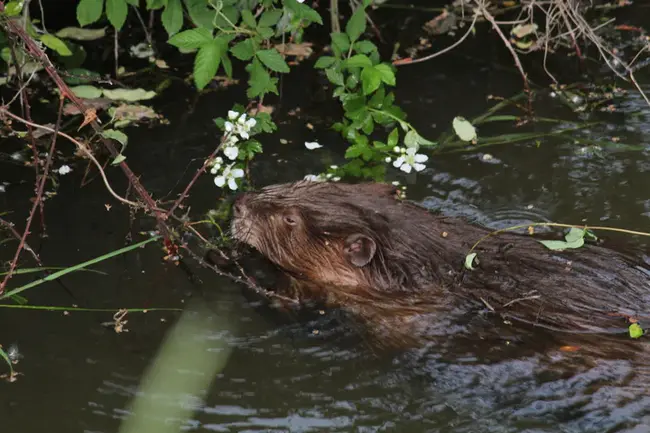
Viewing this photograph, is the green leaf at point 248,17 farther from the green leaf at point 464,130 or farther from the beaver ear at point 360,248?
the green leaf at point 464,130

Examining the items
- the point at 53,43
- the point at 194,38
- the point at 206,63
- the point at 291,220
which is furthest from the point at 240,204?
the point at 53,43

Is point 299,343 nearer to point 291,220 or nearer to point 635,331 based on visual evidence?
point 291,220

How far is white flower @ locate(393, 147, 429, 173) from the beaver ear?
1.12 m

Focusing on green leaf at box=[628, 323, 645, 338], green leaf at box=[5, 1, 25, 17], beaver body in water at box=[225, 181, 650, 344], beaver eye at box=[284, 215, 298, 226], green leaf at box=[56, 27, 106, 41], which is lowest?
green leaf at box=[628, 323, 645, 338]

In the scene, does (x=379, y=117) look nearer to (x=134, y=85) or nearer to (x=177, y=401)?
(x=134, y=85)

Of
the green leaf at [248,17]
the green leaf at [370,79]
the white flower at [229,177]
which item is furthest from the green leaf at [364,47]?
the white flower at [229,177]

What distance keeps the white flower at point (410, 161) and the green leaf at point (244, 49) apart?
1046 millimetres

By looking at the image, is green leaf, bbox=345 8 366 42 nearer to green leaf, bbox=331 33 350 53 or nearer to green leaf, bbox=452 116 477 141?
green leaf, bbox=331 33 350 53

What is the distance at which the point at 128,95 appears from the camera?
6121mm

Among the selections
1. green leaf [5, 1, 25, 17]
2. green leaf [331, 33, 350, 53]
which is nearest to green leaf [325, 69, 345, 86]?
green leaf [331, 33, 350, 53]

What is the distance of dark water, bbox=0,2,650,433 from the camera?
3794mm

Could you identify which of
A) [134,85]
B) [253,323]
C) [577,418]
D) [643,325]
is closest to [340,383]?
[253,323]

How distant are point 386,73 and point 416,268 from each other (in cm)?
129

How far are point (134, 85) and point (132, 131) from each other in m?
0.62
